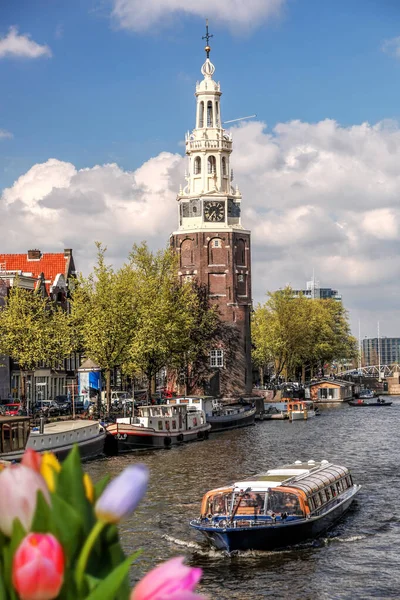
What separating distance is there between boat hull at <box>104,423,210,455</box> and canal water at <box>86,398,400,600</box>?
1121 millimetres

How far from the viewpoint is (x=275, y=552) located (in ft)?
97.4

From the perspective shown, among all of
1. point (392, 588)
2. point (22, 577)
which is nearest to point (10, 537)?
point (22, 577)

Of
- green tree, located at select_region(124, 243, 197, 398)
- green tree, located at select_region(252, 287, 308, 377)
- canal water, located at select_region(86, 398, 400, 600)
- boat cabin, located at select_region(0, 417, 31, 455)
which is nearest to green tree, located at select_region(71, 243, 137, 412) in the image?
green tree, located at select_region(124, 243, 197, 398)

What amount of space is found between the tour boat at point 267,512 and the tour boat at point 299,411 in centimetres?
6211

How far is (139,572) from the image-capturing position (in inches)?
1047

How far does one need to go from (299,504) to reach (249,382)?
247ft

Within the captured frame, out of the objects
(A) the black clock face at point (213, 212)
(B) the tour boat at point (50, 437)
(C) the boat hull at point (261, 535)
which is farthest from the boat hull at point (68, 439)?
(A) the black clock face at point (213, 212)

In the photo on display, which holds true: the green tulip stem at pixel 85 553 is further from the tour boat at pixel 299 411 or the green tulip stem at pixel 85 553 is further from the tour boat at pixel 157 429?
the tour boat at pixel 299 411

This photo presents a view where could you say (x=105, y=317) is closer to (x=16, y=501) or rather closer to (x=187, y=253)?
(x=187, y=253)

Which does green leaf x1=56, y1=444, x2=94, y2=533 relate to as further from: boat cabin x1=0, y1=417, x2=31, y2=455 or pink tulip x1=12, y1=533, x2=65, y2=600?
boat cabin x1=0, y1=417, x2=31, y2=455

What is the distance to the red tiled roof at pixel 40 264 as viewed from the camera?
10292 centimetres

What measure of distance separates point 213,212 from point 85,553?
344 feet

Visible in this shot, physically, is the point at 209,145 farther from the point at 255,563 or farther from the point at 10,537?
the point at 10,537

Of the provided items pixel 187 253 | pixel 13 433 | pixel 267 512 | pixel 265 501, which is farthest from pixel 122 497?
pixel 187 253
